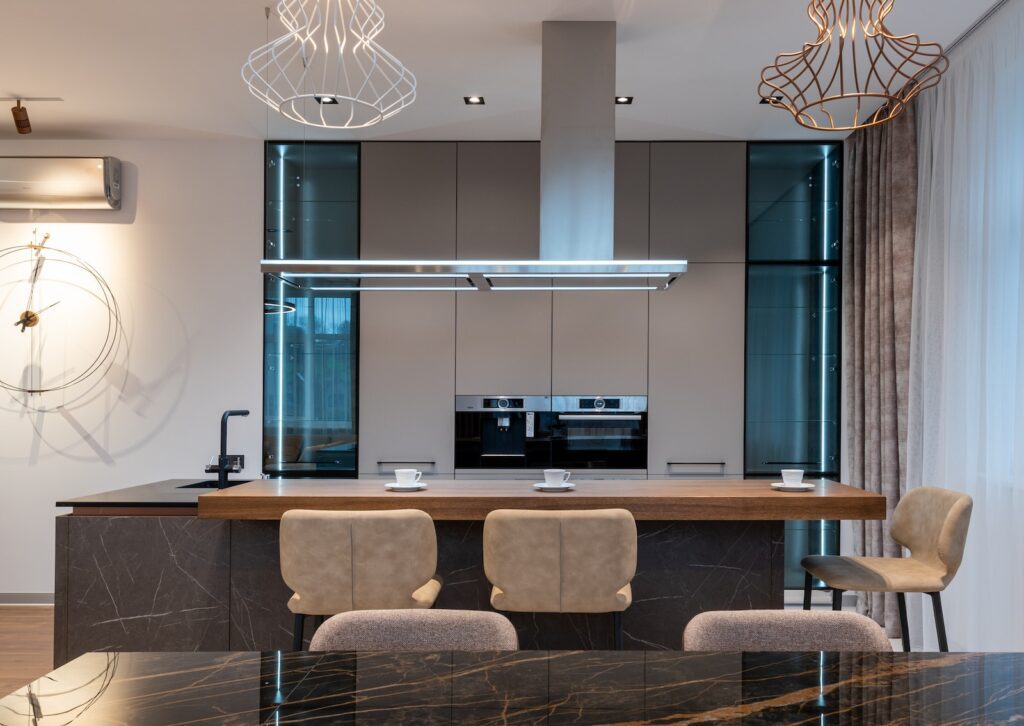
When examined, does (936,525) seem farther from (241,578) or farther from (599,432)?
(241,578)

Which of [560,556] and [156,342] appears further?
[156,342]

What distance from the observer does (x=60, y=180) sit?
15.8 feet

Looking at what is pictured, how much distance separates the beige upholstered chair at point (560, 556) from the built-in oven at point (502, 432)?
2253 millimetres

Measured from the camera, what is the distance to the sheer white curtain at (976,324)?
3.20 m

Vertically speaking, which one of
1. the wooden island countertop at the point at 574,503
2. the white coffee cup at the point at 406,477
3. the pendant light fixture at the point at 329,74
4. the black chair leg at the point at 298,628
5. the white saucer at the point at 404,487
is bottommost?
the black chair leg at the point at 298,628

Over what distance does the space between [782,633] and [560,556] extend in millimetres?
1081

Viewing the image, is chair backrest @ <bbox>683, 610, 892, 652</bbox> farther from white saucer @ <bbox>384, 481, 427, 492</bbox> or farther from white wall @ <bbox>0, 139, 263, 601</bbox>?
white wall @ <bbox>0, 139, 263, 601</bbox>

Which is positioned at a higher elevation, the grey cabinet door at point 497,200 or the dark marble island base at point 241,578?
the grey cabinet door at point 497,200

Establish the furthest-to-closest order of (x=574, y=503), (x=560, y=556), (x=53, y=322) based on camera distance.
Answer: (x=53, y=322) < (x=574, y=503) < (x=560, y=556)

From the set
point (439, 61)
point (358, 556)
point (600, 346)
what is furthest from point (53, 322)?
point (358, 556)

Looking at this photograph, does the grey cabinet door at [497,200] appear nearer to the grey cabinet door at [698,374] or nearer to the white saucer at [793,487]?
the grey cabinet door at [698,374]

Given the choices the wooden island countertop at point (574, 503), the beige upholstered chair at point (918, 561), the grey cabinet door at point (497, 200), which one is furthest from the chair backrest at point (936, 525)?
the grey cabinet door at point (497, 200)

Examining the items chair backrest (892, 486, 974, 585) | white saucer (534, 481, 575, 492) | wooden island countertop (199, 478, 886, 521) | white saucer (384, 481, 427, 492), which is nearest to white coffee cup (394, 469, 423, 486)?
white saucer (384, 481, 427, 492)

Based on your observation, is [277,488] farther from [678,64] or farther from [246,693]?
[678,64]
